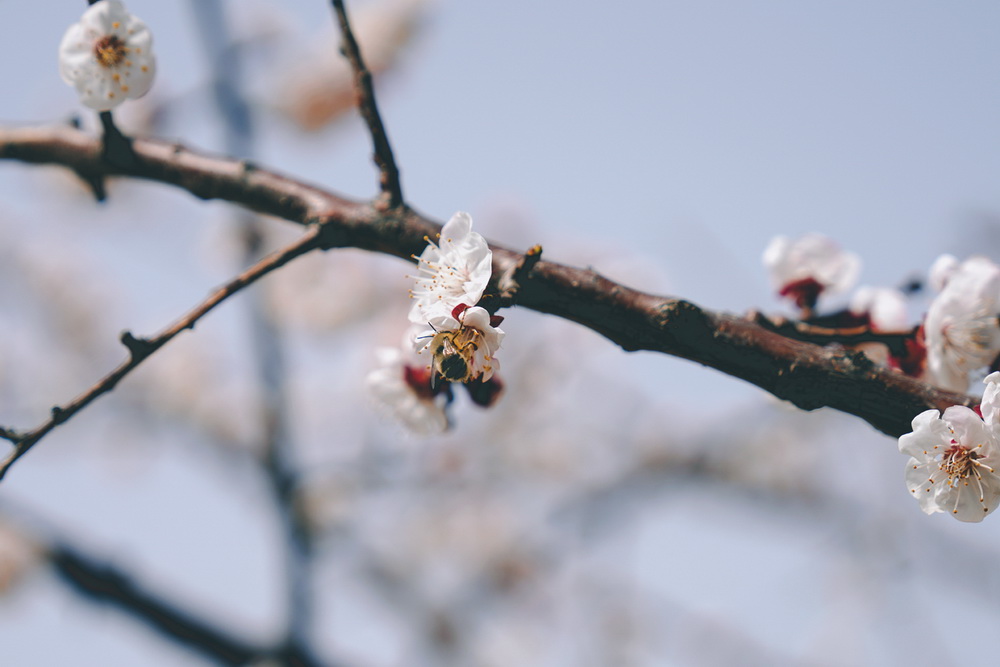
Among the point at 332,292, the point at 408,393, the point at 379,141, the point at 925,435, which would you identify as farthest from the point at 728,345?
the point at 332,292

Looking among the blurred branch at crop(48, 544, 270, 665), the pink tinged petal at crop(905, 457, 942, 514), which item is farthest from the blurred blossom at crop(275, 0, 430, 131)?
the pink tinged petal at crop(905, 457, 942, 514)

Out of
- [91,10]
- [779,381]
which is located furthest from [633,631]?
[91,10]

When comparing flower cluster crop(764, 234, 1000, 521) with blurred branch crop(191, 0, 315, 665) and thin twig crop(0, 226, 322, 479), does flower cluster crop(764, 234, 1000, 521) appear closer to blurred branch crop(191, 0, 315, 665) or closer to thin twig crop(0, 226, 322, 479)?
thin twig crop(0, 226, 322, 479)

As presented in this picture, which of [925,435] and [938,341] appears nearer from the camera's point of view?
[925,435]

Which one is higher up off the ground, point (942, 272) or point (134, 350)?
point (942, 272)

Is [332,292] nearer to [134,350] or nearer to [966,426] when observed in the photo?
[134,350]

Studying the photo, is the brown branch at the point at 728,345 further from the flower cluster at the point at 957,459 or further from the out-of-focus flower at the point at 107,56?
the out-of-focus flower at the point at 107,56

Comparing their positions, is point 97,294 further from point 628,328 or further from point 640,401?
point 628,328

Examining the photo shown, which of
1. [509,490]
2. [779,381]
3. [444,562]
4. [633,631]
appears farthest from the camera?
[444,562]

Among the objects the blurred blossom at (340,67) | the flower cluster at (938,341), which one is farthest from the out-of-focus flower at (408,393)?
the blurred blossom at (340,67)
